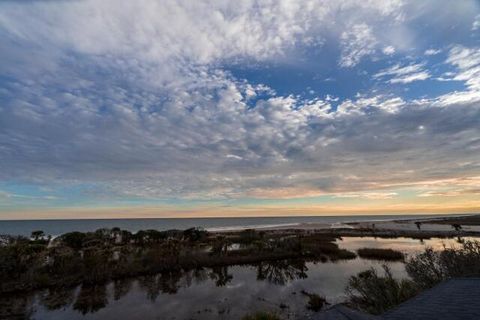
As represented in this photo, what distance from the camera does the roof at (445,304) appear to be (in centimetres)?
604

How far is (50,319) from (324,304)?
55.6 ft

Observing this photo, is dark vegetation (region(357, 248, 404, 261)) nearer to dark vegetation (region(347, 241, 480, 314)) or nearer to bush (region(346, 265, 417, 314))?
dark vegetation (region(347, 241, 480, 314))

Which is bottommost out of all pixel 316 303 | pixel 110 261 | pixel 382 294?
pixel 316 303

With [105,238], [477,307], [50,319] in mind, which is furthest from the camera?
[105,238]

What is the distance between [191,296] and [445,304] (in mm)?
18392

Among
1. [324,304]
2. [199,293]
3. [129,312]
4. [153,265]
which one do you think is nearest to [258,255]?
[153,265]

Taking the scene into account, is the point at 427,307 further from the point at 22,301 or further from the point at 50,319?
the point at 22,301

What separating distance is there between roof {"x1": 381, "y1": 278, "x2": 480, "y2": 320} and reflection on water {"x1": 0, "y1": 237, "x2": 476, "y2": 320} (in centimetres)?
1103

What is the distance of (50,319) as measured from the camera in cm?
1709

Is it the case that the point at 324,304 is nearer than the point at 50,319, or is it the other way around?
the point at 50,319

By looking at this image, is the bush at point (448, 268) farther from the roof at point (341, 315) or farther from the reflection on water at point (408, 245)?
the reflection on water at point (408, 245)

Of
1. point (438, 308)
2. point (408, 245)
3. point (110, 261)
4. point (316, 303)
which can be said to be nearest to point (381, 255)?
point (408, 245)

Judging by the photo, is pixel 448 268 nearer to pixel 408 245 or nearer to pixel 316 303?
pixel 316 303

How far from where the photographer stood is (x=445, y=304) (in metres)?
6.80
